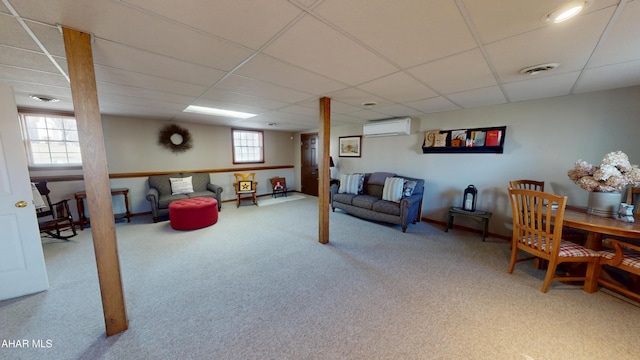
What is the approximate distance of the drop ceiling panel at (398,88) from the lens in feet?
7.38

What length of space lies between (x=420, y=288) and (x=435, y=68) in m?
2.16

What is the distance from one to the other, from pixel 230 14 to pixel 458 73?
6.80 feet

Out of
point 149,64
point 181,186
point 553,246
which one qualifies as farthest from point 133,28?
point 181,186

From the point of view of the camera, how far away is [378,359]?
1.41 m

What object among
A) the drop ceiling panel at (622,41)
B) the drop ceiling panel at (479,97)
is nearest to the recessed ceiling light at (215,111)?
the drop ceiling panel at (479,97)

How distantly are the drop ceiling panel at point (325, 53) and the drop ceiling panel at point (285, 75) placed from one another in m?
0.11

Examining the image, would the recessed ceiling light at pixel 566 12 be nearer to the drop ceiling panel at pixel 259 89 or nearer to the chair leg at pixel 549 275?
the chair leg at pixel 549 275

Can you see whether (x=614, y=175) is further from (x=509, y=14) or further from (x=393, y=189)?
(x=393, y=189)

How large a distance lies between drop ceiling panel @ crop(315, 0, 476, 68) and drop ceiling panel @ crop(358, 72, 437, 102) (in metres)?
0.53

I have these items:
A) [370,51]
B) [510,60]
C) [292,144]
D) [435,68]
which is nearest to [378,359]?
[370,51]

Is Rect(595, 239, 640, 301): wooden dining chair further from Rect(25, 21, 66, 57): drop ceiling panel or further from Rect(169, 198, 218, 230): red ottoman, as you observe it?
Rect(169, 198, 218, 230): red ottoman

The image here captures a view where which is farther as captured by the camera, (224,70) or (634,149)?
(634,149)

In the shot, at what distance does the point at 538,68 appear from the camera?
6.38ft

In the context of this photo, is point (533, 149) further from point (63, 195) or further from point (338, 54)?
point (63, 195)
